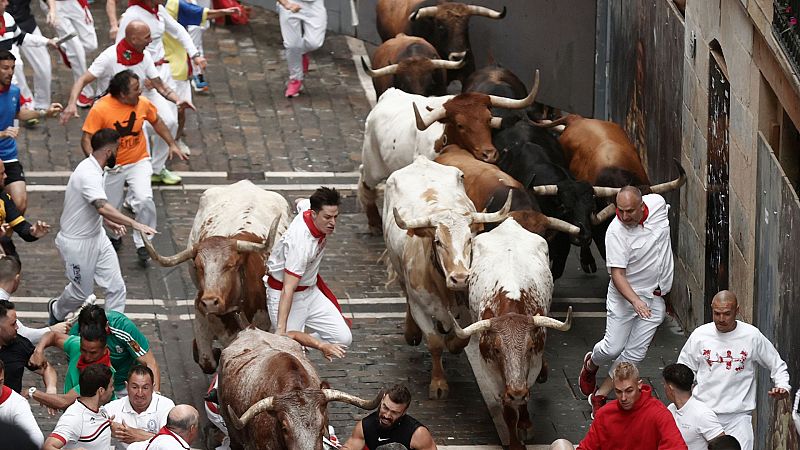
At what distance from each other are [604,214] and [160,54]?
21.4 ft

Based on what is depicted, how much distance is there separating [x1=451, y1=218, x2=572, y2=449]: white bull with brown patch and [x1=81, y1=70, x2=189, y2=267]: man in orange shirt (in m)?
4.33

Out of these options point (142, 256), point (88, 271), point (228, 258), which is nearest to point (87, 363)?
point (228, 258)

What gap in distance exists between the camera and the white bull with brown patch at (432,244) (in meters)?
14.5

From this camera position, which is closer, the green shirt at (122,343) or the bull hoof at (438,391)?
the green shirt at (122,343)

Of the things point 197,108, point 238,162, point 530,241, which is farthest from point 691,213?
point 197,108

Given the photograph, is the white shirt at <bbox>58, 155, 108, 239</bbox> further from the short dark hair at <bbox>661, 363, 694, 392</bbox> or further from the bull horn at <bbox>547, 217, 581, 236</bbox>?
the short dark hair at <bbox>661, 363, 694, 392</bbox>

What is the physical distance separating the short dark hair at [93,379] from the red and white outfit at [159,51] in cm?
769

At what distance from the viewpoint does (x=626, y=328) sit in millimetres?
14039

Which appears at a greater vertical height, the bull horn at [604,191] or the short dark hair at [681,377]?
the short dark hair at [681,377]

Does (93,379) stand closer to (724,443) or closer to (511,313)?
(511,313)

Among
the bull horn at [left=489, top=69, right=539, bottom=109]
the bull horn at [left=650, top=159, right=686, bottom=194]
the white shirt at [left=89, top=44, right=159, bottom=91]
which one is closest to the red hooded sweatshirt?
the bull horn at [left=650, top=159, right=686, bottom=194]

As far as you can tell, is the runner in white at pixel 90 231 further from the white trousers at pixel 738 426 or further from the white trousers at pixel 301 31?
the white trousers at pixel 301 31

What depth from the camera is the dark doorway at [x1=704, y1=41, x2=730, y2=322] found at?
1494 centimetres

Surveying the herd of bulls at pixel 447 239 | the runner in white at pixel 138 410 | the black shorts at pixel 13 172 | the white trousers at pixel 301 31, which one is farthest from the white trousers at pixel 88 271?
the white trousers at pixel 301 31
